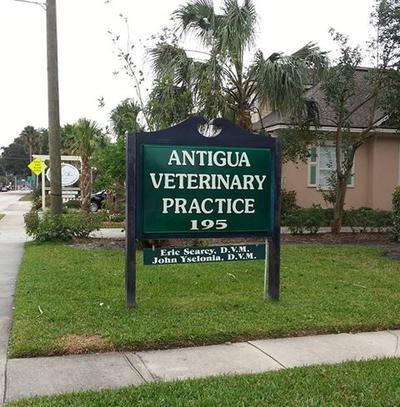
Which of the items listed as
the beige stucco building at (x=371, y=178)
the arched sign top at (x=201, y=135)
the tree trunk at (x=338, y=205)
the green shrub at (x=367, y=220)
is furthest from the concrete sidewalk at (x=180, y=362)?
the beige stucco building at (x=371, y=178)

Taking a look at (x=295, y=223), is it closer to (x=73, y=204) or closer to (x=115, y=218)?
(x=115, y=218)

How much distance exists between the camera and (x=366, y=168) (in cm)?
2008

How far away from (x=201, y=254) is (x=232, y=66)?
809 cm

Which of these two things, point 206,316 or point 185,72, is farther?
point 185,72

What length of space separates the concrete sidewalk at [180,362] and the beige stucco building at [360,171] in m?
13.9

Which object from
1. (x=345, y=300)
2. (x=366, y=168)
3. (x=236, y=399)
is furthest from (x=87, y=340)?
(x=366, y=168)

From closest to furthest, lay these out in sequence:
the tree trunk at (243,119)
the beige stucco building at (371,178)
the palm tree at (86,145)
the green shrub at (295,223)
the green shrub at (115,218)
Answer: the tree trunk at (243,119) → the green shrub at (295,223) → the green shrub at (115,218) → the beige stucco building at (371,178) → the palm tree at (86,145)

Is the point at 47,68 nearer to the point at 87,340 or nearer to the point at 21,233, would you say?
the point at 21,233

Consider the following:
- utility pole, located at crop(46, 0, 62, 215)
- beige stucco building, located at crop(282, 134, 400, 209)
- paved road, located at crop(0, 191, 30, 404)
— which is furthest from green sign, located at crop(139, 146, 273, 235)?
beige stucco building, located at crop(282, 134, 400, 209)

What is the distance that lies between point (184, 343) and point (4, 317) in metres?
2.25

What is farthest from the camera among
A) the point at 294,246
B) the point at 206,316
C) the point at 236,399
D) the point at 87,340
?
the point at 294,246

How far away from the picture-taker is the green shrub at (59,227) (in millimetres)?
12391

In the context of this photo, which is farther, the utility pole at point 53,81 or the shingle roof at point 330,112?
the shingle roof at point 330,112

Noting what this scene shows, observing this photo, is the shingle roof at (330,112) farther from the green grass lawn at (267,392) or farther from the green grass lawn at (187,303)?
the green grass lawn at (267,392)
